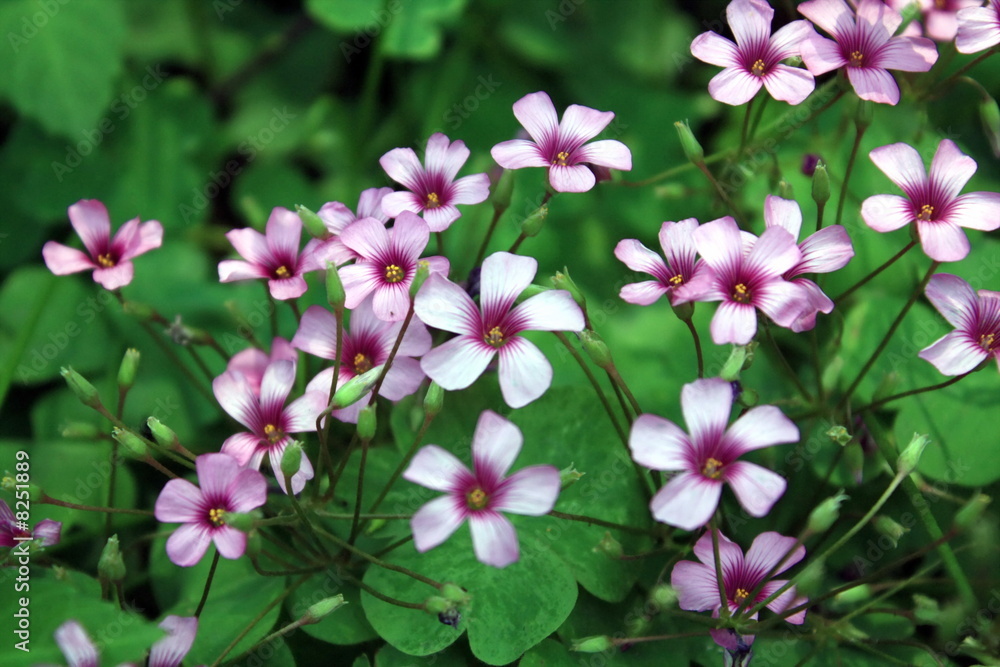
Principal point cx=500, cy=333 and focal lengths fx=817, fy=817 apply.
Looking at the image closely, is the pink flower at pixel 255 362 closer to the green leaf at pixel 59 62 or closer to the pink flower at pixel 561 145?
the pink flower at pixel 561 145

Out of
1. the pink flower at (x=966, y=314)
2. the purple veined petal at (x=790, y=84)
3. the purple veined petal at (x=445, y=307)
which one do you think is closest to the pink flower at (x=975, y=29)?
the purple veined petal at (x=790, y=84)

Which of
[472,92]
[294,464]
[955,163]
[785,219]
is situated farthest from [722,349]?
[472,92]

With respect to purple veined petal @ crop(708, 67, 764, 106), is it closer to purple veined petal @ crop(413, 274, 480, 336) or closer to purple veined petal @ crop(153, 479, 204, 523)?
purple veined petal @ crop(413, 274, 480, 336)

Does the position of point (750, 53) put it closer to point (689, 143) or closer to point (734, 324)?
point (689, 143)

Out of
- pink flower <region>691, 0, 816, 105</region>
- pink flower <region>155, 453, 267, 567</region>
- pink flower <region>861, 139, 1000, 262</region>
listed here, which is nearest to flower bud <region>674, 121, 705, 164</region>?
pink flower <region>691, 0, 816, 105</region>

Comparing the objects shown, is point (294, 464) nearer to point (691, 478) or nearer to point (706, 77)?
point (691, 478)

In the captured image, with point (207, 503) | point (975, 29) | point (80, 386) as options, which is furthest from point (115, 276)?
point (975, 29)
